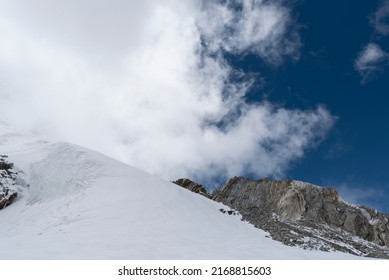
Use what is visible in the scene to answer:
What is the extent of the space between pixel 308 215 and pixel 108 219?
25.1 m

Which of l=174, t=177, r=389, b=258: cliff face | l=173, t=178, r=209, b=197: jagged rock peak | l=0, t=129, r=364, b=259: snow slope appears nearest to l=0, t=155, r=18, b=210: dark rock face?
l=0, t=129, r=364, b=259: snow slope

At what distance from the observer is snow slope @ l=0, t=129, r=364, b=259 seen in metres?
17.3

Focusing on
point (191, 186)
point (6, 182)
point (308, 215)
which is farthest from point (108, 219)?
point (191, 186)

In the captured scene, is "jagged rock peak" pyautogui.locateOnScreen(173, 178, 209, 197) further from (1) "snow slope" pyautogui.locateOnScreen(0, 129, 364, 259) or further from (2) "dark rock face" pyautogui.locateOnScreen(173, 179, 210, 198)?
(1) "snow slope" pyautogui.locateOnScreen(0, 129, 364, 259)

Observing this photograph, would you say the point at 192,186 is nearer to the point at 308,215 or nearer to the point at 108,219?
the point at 308,215

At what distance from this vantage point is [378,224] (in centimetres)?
4072

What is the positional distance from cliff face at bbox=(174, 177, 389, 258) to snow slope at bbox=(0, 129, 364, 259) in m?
4.72

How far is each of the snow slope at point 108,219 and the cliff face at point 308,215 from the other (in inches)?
186

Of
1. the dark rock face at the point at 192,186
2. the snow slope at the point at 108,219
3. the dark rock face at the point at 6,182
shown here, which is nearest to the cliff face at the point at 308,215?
the dark rock face at the point at 192,186

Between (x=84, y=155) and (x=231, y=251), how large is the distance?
2084cm

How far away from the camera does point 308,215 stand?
39.4m
